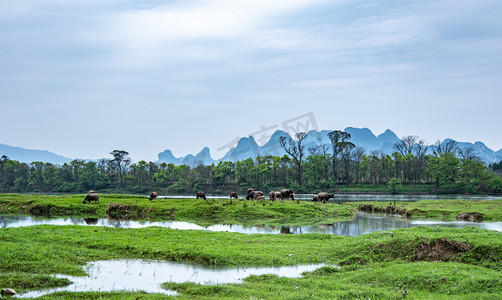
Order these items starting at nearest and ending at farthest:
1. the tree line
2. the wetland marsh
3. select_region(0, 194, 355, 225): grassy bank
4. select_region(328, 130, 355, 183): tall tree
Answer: the wetland marsh < select_region(0, 194, 355, 225): grassy bank < the tree line < select_region(328, 130, 355, 183): tall tree

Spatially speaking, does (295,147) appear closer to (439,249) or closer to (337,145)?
(337,145)

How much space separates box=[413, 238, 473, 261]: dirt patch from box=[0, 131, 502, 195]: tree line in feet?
321

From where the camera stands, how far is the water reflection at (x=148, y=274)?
14.2 m

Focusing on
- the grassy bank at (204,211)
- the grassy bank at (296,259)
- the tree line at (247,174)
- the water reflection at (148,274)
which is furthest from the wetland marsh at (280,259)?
the tree line at (247,174)

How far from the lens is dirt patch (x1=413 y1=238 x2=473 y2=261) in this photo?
16.9 meters

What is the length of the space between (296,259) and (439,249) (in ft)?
21.3

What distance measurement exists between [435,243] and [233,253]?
953 cm

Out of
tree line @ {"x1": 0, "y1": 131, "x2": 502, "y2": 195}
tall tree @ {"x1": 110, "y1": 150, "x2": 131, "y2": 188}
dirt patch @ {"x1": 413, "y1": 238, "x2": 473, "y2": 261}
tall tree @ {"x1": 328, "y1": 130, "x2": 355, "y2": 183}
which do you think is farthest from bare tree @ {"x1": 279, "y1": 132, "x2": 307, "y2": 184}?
dirt patch @ {"x1": 413, "y1": 238, "x2": 473, "y2": 261}

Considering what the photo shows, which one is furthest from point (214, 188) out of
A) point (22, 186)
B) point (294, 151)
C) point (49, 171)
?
point (22, 186)

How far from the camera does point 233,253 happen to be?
780 inches

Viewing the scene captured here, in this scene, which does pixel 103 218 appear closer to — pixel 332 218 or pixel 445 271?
pixel 332 218

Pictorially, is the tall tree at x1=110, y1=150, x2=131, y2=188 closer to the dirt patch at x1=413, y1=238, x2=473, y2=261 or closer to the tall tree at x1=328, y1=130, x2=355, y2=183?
the tall tree at x1=328, y1=130, x2=355, y2=183

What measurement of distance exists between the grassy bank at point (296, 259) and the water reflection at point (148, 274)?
69 centimetres

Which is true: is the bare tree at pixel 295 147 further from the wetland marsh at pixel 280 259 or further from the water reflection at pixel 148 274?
the water reflection at pixel 148 274
